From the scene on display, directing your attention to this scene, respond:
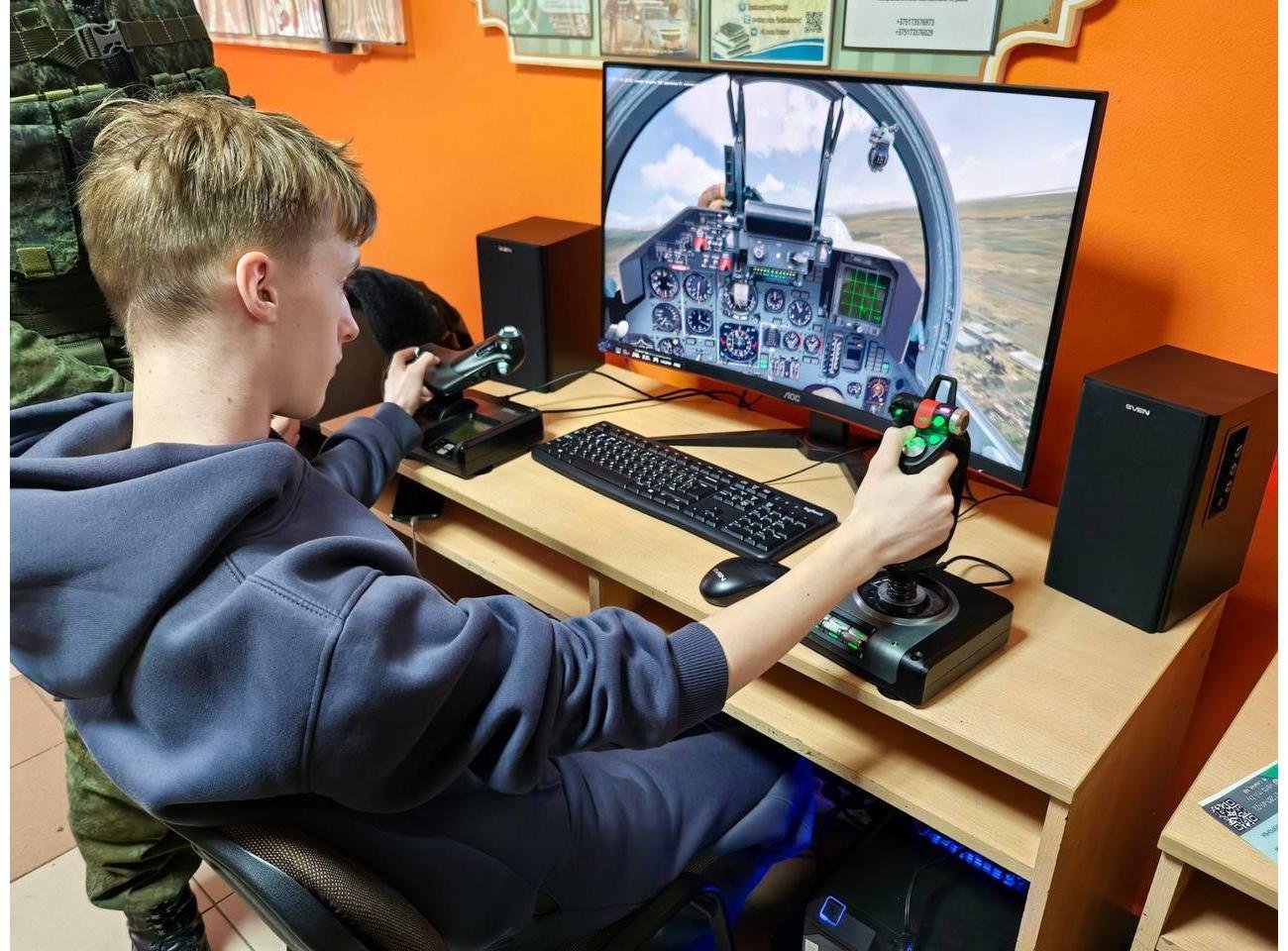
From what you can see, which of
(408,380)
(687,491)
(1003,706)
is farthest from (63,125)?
(1003,706)

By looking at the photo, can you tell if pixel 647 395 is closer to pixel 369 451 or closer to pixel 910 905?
pixel 369 451

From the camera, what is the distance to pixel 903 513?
39.1 inches

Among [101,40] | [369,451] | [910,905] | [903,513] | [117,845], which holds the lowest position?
[117,845]

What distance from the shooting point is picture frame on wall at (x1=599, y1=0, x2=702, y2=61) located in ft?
5.32

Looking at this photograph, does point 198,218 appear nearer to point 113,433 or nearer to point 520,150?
point 113,433

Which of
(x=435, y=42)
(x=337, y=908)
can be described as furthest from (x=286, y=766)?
(x=435, y=42)

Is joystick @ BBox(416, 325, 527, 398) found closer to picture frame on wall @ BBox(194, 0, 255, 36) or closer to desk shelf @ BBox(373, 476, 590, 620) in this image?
desk shelf @ BBox(373, 476, 590, 620)

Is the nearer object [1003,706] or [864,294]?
[1003,706]

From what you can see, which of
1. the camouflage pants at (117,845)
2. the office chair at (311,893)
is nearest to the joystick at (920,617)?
the office chair at (311,893)

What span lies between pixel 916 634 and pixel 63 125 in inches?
61.1

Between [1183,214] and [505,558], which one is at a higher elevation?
[1183,214]

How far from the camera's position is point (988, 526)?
131 cm

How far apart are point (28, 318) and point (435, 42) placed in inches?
40.2

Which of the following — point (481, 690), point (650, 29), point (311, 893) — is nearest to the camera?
point (311, 893)
